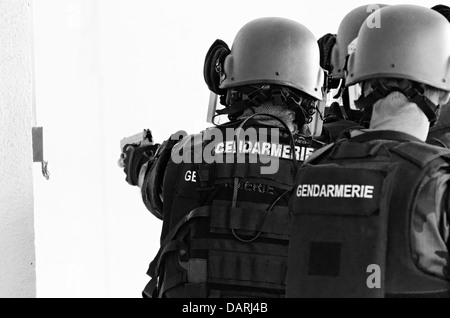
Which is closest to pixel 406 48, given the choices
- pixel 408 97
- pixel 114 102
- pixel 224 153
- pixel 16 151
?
pixel 408 97

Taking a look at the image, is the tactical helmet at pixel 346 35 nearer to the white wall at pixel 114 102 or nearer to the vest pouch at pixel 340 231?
the white wall at pixel 114 102

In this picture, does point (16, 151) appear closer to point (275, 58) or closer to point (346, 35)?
point (275, 58)

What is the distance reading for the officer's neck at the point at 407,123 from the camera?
1.89 m

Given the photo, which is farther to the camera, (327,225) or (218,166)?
(218,166)

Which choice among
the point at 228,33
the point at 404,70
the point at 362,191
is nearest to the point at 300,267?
the point at 362,191

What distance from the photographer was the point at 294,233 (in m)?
1.83

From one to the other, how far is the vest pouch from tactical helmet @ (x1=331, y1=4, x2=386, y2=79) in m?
1.52

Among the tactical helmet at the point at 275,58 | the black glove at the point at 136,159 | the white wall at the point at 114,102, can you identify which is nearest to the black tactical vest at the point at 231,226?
the tactical helmet at the point at 275,58

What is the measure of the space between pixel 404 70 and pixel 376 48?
92 millimetres

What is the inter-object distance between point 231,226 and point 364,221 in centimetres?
70

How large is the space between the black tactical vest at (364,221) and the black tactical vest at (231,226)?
1.83ft

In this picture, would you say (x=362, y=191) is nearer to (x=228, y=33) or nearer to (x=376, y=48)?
(x=376, y=48)

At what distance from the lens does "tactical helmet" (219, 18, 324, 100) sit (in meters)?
2.66
